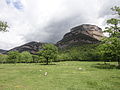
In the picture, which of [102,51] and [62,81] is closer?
[62,81]

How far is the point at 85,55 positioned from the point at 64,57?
896 inches

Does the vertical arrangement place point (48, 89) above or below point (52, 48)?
below

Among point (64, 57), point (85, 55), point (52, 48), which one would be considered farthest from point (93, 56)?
point (52, 48)

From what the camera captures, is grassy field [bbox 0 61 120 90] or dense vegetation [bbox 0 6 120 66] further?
dense vegetation [bbox 0 6 120 66]

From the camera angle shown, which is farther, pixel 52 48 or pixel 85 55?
pixel 85 55

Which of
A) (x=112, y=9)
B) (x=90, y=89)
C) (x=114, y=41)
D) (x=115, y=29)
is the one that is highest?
(x=112, y=9)

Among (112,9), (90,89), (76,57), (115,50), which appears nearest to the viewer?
(90,89)

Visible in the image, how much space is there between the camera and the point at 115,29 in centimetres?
3809

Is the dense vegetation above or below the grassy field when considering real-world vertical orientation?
above

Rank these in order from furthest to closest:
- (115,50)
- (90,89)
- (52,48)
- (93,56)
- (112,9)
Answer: (93,56) < (52,48) < (115,50) < (112,9) < (90,89)

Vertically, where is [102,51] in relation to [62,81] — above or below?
above

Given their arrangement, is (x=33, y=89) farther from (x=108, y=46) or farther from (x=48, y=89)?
(x=108, y=46)

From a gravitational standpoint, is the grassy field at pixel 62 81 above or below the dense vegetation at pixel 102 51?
below

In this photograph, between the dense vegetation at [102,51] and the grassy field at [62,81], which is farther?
the dense vegetation at [102,51]
